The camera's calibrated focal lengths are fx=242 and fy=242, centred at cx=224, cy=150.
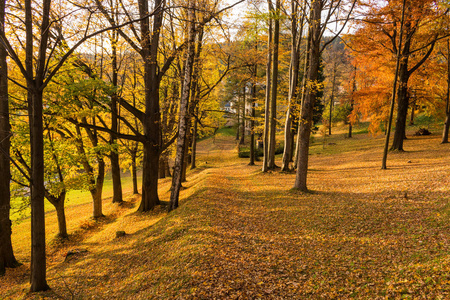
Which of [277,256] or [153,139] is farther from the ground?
[153,139]

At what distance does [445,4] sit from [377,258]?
1199cm

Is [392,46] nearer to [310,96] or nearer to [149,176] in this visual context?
[310,96]

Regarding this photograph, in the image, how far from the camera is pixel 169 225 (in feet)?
26.0

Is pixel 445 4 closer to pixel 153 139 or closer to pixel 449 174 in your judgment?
pixel 449 174

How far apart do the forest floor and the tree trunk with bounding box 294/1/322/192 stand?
1.06m

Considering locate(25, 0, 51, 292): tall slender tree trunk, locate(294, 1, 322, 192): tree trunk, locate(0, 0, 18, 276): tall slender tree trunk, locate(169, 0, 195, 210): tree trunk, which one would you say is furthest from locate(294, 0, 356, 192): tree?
locate(0, 0, 18, 276): tall slender tree trunk

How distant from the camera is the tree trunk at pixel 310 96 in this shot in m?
8.76

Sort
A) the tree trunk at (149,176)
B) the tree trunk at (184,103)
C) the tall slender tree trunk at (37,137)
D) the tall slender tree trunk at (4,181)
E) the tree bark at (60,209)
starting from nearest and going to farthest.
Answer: the tall slender tree trunk at (37,137)
the tall slender tree trunk at (4,181)
the tree trunk at (184,103)
the tree trunk at (149,176)
the tree bark at (60,209)

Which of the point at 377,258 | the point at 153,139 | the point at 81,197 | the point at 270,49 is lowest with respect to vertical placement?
the point at 81,197

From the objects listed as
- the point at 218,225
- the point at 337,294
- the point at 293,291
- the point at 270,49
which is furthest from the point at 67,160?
the point at 270,49

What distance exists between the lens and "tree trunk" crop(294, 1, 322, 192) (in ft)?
28.7

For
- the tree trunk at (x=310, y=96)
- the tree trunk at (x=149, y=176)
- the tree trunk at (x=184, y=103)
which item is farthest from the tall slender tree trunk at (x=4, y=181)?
the tree trunk at (x=310, y=96)

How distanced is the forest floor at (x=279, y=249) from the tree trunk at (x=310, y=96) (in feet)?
3.47

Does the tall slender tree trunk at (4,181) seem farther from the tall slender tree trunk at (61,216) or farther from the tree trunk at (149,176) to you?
the tree trunk at (149,176)
